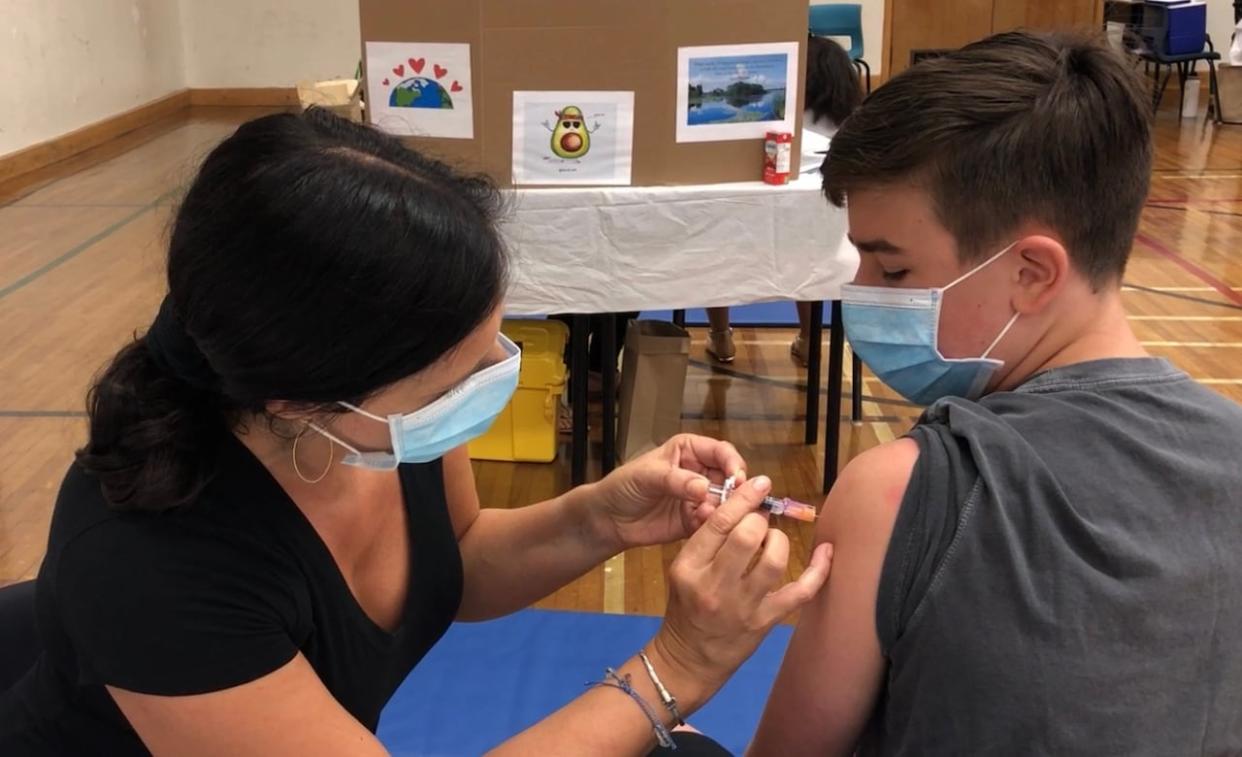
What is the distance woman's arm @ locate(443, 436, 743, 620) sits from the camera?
4.29 feet

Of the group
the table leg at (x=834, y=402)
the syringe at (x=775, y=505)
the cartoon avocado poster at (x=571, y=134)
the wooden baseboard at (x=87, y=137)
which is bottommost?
the table leg at (x=834, y=402)

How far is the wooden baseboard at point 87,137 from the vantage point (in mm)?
6723

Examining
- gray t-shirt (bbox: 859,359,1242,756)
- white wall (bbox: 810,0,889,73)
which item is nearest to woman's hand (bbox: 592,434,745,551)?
gray t-shirt (bbox: 859,359,1242,756)

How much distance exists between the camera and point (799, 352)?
4.03 m

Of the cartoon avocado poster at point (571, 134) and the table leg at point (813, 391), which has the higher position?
the cartoon avocado poster at point (571, 134)

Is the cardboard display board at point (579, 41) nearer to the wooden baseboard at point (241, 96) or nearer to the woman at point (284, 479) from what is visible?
the woman at point (284, 479)

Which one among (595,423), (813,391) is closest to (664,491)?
(813,391)

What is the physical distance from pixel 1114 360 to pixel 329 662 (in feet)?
2.76

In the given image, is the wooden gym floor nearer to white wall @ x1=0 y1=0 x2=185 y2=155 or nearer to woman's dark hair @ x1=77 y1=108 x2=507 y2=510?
woman's dark hair @ x1=77 y1=108 x2=507 y2=510

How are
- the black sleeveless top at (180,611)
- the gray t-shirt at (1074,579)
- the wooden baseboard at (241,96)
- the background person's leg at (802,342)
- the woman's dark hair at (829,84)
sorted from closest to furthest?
the gray t-shirt at (1074,579), the black sleeveless top at (180,611), the woman's dark hair at (829,84), the background person's leg at (802,342), the wooden baseboard at (241,96)

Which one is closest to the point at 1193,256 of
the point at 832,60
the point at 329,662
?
the point at 832,60

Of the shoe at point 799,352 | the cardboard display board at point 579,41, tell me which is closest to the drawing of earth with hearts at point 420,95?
the cardboard display board at point 579,41

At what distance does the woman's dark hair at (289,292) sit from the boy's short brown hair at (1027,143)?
0.43 metres

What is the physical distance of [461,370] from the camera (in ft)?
3.74
